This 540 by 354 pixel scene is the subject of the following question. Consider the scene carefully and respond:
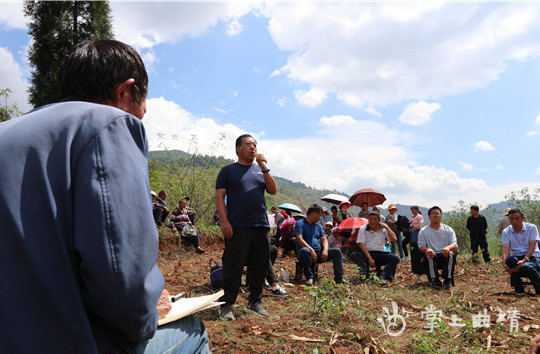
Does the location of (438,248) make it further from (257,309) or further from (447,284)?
(257,309)

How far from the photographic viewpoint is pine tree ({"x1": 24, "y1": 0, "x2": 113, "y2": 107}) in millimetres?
14727

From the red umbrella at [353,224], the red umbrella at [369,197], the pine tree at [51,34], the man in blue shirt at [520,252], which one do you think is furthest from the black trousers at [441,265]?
the pine tree at [51,34]

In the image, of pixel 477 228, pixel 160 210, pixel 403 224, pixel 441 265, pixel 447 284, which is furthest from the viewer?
pixel 403 224

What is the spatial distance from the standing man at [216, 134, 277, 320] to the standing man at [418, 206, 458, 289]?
462 centimetres

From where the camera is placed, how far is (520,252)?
7348 mm

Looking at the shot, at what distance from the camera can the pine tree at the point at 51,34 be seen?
14727 mm

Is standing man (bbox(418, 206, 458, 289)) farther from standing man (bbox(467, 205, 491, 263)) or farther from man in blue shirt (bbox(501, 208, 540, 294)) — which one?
standing man (bbox(467, 205, 491, 263))

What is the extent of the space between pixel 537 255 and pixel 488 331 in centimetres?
387

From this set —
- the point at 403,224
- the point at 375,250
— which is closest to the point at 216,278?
the point at 375,250

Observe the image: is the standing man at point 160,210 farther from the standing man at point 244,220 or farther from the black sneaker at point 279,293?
the standing man at point 244,220

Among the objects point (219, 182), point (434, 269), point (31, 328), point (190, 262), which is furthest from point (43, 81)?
point (31, 328)

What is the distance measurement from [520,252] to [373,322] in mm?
4544

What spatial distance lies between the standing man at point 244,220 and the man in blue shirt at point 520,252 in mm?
5440

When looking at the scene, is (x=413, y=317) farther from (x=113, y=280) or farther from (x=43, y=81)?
(x=43, y=81)
